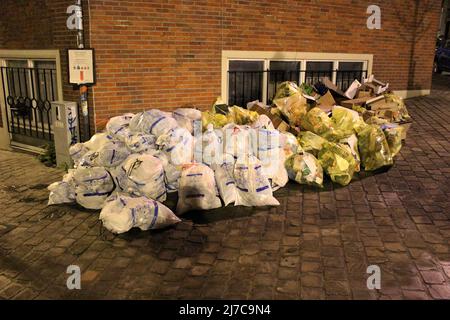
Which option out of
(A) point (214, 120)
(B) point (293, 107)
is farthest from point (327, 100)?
(A) point (214, 120)

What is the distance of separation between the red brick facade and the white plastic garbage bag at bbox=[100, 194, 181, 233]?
2.40 metres

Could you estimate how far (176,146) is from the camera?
5.16 meters

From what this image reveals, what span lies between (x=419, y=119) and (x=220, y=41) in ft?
15.6

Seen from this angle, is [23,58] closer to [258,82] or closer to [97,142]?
[97,142]

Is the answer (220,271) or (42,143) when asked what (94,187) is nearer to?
(220,271)

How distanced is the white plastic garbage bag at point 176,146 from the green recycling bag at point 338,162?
188cm

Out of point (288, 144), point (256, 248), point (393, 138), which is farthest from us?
point (393, 138)

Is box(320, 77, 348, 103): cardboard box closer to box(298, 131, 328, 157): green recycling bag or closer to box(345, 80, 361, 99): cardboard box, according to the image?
box(345, 80, 361, 99): cardboard box

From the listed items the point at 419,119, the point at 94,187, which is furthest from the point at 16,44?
the point at 419,119

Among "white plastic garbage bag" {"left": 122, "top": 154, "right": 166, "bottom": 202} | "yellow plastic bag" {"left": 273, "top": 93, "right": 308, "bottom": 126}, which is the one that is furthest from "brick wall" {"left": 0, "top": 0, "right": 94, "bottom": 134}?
"yellow plastic bag" {"left": 273, "top": 93, "right": 308, "bottom": 126}

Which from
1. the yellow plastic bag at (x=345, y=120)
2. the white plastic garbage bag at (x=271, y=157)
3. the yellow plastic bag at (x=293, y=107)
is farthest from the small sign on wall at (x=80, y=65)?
the yellow plastic bag at (x=345, y=120)

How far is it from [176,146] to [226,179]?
75 centimetres

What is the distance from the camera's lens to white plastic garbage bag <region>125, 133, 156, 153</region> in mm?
5129

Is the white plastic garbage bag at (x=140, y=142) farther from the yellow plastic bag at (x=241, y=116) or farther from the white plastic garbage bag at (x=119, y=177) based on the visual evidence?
the yellow plastic bag at (x=241, y=116)
